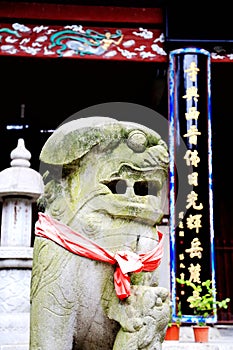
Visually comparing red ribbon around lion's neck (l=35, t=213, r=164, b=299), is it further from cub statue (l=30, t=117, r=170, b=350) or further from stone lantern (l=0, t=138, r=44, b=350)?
stone lantern (l=0, t=138, r=44, b=350)

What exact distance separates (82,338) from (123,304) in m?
0.21

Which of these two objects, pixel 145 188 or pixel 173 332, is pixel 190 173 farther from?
pixel 145 188

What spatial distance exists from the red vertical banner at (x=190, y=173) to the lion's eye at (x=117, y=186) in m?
3.43

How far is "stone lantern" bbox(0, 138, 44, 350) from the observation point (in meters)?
4.29

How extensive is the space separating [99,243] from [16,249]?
2476 mm

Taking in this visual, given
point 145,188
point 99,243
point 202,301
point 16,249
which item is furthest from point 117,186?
point 202,301

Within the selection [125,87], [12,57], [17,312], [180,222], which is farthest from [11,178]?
[125,87]

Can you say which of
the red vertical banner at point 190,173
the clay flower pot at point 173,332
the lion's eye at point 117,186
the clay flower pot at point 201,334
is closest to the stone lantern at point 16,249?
the clay flower pot at point 173,332

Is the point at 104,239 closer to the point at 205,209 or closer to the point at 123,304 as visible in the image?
the point at 123,304

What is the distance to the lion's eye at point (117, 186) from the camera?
2285mm

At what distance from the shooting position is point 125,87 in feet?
27.9

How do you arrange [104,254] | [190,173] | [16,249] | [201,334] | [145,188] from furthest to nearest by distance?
[190,173], [201,334], [16,249], [145,188], [104,254]

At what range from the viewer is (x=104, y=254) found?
6.84 feet

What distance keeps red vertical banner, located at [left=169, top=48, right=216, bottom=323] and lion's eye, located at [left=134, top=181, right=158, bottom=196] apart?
11.4ft
